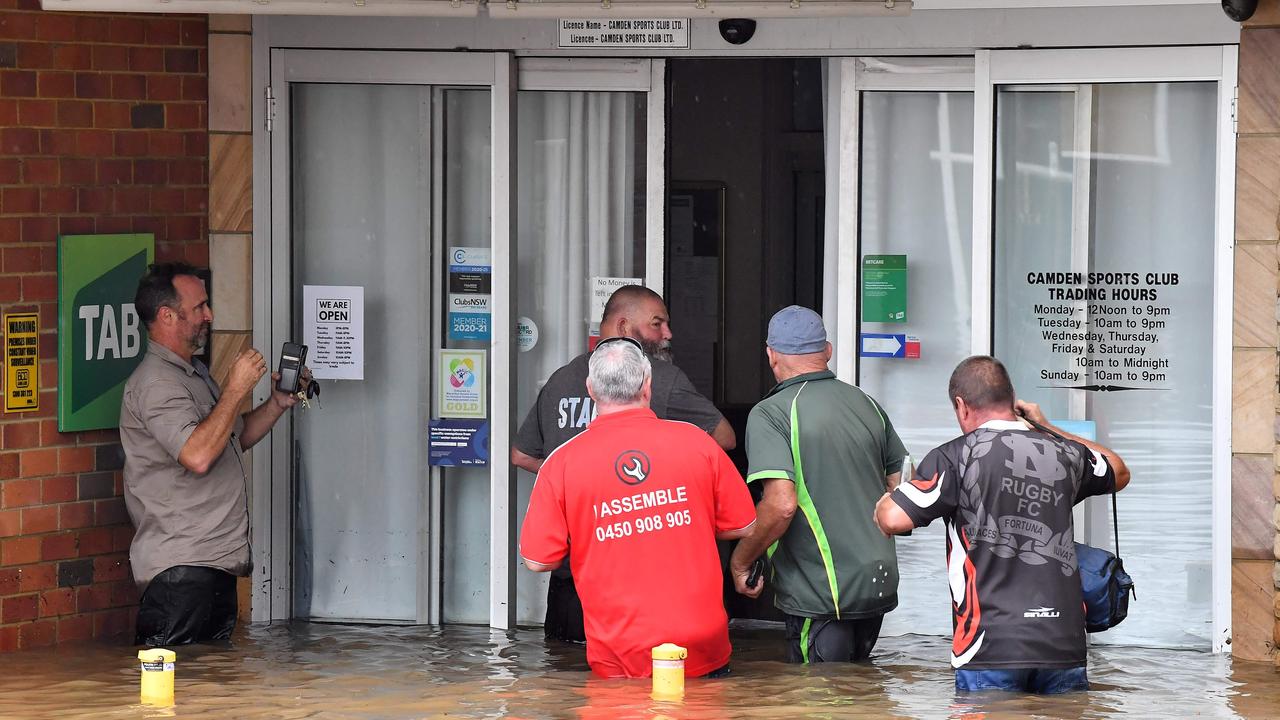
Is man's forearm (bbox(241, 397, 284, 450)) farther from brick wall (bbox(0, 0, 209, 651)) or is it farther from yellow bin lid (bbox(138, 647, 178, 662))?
yellow bin lid (bbox(138, 647, 178, 662))

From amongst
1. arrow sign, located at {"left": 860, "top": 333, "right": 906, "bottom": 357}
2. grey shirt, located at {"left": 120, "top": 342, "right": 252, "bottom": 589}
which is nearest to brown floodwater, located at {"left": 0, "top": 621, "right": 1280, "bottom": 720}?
grey shirt, located at {"left": 120, "top": 342, "right": 252, "bottom": 589}

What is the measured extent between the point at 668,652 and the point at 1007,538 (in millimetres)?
1189

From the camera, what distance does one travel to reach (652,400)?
7.12 meters

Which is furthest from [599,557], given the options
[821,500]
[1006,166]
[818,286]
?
[818,286]

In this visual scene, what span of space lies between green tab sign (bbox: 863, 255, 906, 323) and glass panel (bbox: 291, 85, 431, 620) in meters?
2.17

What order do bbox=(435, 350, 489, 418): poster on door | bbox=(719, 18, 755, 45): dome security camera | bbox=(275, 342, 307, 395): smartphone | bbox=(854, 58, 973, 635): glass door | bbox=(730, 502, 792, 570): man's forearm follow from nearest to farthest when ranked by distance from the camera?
bbox=(730, 502, 792, 570): man's forearm, bbox=(275, 342, 307, 395): smartphone, bbox=(719, 18, 755, 45): dome security camera, bbox=(854, 58, 973, 635): glass door, bbox=(435, 350, 489, 418): poster on door

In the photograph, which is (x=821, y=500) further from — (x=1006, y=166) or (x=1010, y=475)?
(x=1006, y=166)

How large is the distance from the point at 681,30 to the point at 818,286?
391 centimetres

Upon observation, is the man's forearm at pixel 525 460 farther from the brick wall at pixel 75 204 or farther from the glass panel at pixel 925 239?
the brick wall at pixel 75 204

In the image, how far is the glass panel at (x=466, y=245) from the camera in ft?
27.5

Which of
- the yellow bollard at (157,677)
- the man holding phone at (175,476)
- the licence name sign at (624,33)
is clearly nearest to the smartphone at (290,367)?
the man holding phone at (175,476)

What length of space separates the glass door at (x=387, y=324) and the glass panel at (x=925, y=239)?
1.83 m

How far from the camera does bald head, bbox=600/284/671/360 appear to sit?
7371 mm

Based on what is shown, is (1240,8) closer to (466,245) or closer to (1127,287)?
(1127,287)
